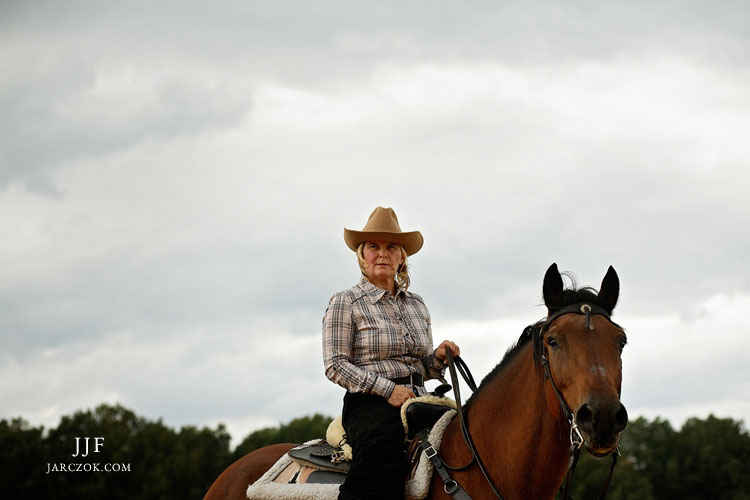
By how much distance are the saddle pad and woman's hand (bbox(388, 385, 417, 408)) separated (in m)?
0.34

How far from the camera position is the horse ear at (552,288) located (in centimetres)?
561

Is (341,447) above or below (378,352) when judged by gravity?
below

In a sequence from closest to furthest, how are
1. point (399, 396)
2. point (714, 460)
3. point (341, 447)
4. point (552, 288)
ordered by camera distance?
point (552, 288), point (399, 396), point (341, 447), point (714, 460)

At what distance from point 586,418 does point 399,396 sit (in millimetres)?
1895

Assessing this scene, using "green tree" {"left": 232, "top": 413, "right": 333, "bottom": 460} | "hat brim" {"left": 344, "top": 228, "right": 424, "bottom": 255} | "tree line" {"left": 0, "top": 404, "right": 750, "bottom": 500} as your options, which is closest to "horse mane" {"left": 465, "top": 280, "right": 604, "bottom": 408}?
"hat brim" {"left": 344, "top": 228, "right": 424, "bottom": 255}

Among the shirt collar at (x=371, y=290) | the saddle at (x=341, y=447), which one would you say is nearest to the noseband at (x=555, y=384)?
the saddle at (x=341, y=447)

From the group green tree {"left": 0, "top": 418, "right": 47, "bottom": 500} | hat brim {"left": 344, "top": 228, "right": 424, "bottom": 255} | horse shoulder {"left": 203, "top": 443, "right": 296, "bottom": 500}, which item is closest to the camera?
hat brim {"left": 344, "top": 228, "right": 424, "bottom": 255}

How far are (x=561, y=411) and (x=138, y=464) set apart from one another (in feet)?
175

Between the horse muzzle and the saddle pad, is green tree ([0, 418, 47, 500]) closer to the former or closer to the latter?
the saddle pad

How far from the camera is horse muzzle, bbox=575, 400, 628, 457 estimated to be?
4617mm

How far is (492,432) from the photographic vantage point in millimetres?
5746

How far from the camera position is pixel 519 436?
18.2 feet

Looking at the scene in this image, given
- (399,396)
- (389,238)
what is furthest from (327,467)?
(389,238)

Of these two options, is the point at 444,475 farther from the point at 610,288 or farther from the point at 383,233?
the point at 383,233
